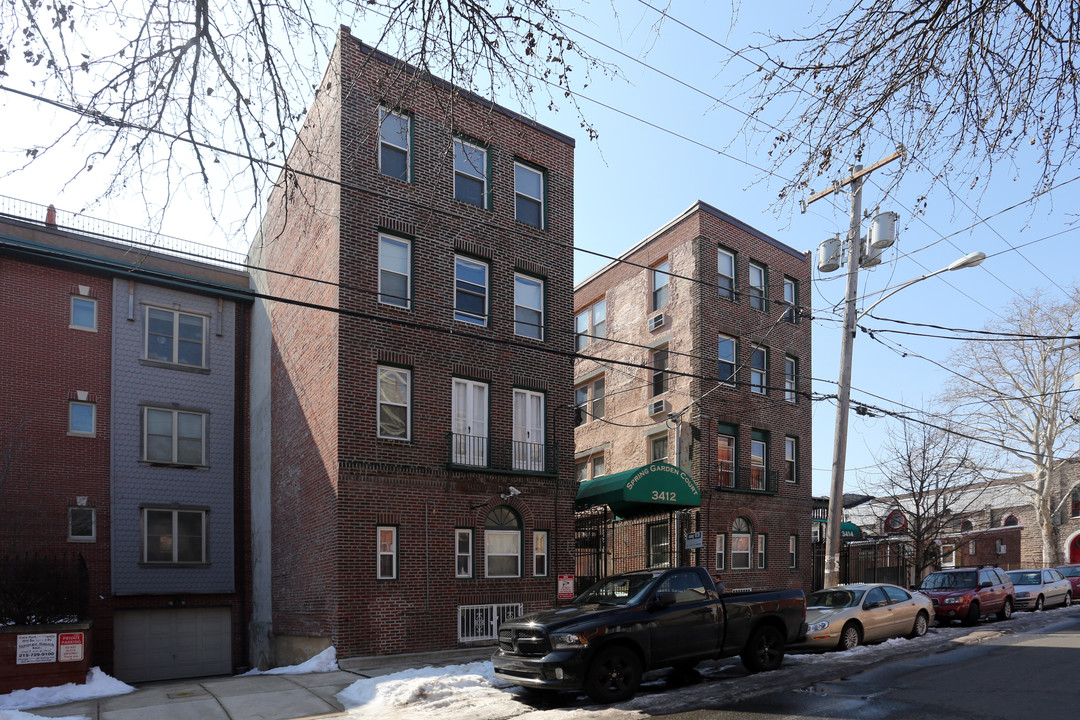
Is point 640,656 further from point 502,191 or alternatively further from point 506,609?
point 502,191

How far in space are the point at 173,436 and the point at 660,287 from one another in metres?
16.0

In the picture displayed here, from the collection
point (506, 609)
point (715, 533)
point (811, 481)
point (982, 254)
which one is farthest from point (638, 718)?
point (811, 481)

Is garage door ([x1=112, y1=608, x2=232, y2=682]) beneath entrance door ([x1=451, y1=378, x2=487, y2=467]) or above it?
beneath

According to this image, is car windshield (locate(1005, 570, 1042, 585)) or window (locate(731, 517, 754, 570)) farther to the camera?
window (locate(731, 517, 754, 570))

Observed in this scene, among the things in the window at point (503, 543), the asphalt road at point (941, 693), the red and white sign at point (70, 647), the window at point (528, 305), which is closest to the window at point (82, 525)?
the red and white sign at point (70, 647)

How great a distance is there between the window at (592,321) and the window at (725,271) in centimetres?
584

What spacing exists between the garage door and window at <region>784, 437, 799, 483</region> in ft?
60.4

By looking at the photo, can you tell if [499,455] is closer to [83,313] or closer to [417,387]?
[417,387]

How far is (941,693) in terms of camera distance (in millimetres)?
10906

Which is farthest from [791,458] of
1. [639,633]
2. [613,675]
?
[613,675]


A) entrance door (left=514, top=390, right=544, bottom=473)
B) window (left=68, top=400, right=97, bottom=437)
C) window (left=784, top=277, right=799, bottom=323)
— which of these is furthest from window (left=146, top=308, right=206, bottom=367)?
window (left=784, top=277, right=799, bottom=323)

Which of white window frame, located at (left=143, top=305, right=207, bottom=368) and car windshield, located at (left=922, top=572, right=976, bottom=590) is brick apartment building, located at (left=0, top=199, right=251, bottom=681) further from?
car windshield, located at (left=922, top=572, right=976, bottom=590)

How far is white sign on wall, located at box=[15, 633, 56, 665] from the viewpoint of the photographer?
44.1ft

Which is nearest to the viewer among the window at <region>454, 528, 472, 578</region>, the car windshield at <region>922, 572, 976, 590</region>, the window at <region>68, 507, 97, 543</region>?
the window at <region>454, 528, 472, 578</region>
